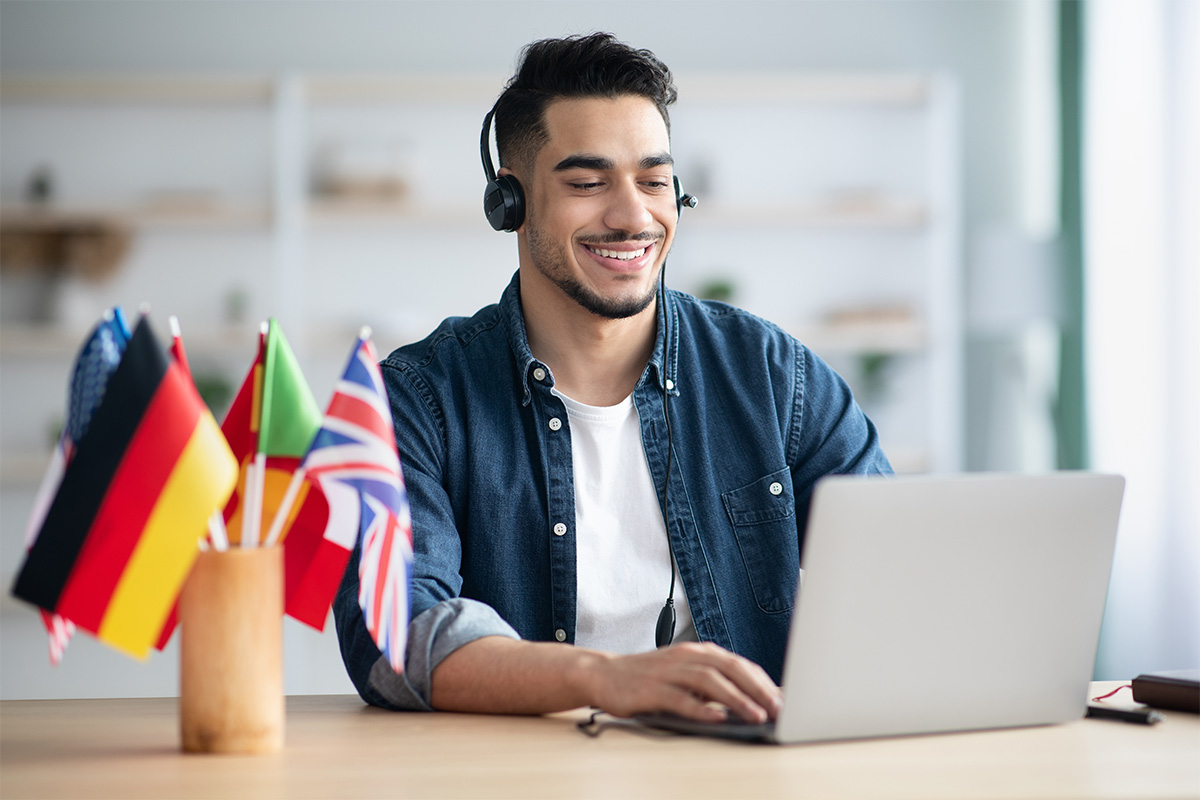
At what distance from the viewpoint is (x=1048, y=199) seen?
421 cm

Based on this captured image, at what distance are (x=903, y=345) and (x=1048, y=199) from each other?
2.95 ft

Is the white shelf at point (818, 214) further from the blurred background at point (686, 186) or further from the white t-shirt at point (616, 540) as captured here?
the white t-shirt at point (616, 540)

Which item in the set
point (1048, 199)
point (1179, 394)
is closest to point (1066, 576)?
point (1179, 394)

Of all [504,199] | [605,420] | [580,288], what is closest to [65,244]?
[504,199]

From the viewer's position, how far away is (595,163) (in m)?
1.69

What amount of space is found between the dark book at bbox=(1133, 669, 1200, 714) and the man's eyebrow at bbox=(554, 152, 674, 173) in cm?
95

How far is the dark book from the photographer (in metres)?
1.13

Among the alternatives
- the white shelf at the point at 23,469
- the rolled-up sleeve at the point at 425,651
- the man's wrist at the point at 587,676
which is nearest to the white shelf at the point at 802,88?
the white shelf at the point at 23,469

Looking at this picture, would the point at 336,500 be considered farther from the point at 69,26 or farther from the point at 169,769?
the point at 69,26

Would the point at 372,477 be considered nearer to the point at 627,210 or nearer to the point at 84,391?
the point at 84,391

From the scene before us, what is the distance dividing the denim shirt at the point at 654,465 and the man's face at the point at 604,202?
0.27 feet

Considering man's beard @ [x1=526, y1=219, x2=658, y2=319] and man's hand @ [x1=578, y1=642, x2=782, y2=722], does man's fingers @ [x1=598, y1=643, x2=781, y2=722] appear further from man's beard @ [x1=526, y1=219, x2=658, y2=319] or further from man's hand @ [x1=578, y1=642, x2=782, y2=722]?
man's beard @ [x1=526, y1=219, x2=658, y2=319]

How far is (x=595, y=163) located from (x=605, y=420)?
0.39 meters

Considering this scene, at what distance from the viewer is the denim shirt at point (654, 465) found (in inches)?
61.0
